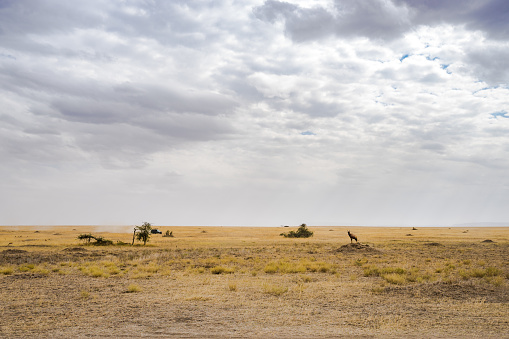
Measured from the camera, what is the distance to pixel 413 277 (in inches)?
845

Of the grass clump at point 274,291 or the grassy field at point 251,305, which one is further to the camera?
the grass clump at point 274,291

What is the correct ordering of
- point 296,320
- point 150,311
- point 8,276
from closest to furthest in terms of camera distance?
point 296,320 → point 150,311 → point 8,276

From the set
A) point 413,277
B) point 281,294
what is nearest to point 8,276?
point 281,294

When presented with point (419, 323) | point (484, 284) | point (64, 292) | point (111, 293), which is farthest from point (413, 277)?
point (64, 292)

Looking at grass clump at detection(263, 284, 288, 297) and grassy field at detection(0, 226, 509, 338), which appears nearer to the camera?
grassy field at detection(0, 226, 509, 338)

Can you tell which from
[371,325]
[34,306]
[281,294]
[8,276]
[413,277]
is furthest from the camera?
[8,276]

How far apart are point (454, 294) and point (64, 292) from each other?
18.2m

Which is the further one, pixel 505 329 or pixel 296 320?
pixel 296 320

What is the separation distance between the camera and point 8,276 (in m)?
23.9

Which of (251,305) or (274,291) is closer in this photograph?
(251,305)

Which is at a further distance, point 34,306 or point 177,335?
point 34,306

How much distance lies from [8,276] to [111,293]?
10.5 meters

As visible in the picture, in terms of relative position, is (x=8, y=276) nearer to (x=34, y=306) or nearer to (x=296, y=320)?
(x=34, y=306)

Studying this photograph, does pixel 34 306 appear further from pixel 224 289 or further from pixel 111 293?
pixel 224 289
